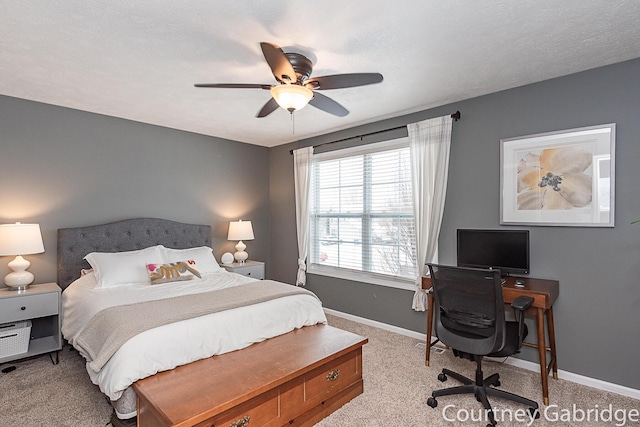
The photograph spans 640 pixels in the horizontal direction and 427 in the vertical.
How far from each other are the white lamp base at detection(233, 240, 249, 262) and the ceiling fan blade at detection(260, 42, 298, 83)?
3.01 metres

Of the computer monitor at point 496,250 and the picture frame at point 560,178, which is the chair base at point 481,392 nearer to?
the computer monitor at point 496,250

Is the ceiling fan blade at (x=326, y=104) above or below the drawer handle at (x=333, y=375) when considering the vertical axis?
above

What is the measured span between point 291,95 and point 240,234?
2.84 meters

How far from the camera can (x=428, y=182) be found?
11.6 feet

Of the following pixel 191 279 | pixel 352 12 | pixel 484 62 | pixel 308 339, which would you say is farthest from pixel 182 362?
pixel 484 62

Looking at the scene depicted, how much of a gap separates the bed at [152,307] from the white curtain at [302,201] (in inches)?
52.1

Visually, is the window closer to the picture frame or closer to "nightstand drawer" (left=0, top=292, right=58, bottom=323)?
the picture frame

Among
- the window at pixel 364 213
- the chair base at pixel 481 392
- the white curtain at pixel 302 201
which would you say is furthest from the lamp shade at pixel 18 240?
the chair base at pixel 481 392

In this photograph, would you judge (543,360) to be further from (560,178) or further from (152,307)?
(152,307)

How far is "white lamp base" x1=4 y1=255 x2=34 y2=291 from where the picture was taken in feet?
9.86

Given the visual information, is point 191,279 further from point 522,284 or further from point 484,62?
point 484,62

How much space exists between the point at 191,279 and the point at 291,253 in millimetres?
1895

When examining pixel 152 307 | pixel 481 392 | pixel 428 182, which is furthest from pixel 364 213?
pixel 152 307

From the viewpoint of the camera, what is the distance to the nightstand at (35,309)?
285cm
